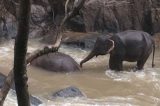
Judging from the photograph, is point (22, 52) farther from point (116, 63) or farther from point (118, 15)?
point (118, 15)

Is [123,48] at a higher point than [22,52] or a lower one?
lower

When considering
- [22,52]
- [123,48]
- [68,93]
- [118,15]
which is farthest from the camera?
[118,15]

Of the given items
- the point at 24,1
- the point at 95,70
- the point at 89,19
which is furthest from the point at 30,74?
the point at 24,1

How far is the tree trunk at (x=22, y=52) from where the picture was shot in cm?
187

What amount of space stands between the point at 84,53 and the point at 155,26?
9.47 feet

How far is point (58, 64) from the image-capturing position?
328 inches

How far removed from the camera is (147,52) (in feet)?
28.8

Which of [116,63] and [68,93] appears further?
[116,63]

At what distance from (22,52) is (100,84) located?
227 inches

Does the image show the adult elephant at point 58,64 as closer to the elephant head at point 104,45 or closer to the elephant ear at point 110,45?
the elephant head at point 104,45

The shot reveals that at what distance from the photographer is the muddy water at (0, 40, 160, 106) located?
6647 mm

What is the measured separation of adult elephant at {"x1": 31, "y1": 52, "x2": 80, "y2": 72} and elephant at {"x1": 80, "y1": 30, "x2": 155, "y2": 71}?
0.25 m

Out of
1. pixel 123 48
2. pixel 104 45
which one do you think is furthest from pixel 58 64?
pixel 123 48

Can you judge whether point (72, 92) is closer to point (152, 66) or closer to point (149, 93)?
point (149, 93)
